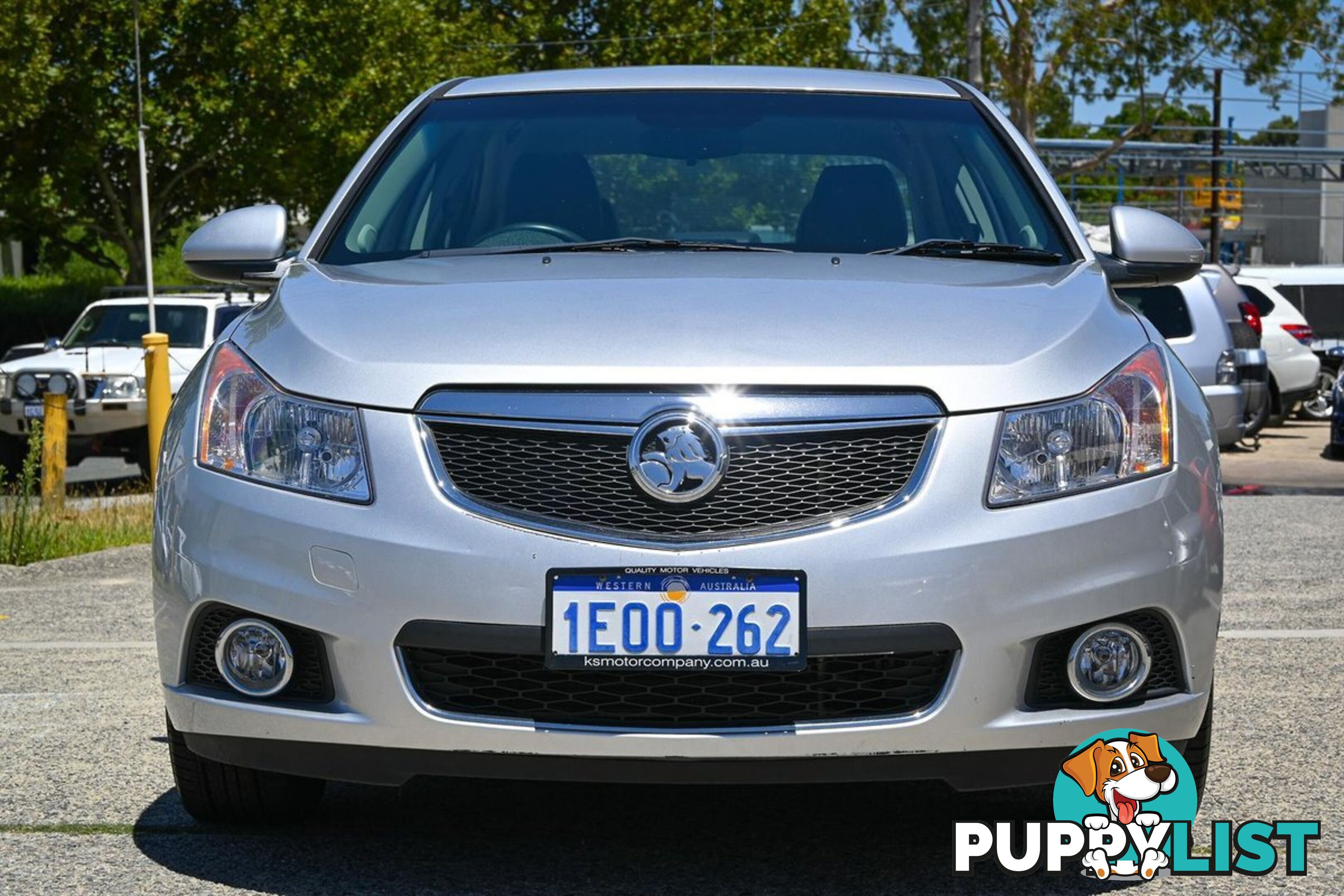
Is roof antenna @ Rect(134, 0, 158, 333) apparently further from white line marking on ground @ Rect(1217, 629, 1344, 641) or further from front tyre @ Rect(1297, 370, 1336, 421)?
front tyre @ Rect(1297, 370, 1336, 421)

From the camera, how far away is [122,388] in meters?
16.3

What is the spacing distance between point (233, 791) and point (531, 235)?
1.49m

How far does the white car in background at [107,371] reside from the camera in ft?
52.9

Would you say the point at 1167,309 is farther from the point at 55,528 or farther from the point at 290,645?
the point at 290,645

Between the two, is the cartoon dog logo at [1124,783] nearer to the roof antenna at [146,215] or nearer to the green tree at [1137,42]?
the roof antenna at [146,215]

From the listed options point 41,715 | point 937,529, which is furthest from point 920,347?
point 41,715

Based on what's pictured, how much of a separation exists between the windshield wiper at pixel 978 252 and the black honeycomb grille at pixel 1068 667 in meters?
1.08

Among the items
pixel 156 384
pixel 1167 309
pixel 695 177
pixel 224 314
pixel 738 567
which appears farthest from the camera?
pixel 224 314

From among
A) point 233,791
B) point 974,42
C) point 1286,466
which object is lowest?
point 1286,466

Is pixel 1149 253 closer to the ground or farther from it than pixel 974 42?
closer to the ground

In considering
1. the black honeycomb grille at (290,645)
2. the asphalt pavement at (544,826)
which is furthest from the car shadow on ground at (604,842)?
the black honeycomb grille at (290,645)

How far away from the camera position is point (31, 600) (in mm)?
8195

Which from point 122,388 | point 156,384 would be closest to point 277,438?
point 156,384

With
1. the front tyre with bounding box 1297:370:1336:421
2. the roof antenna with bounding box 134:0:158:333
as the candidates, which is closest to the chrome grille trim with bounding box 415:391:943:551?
the roof antenna with bounding box 134:0:158:333
